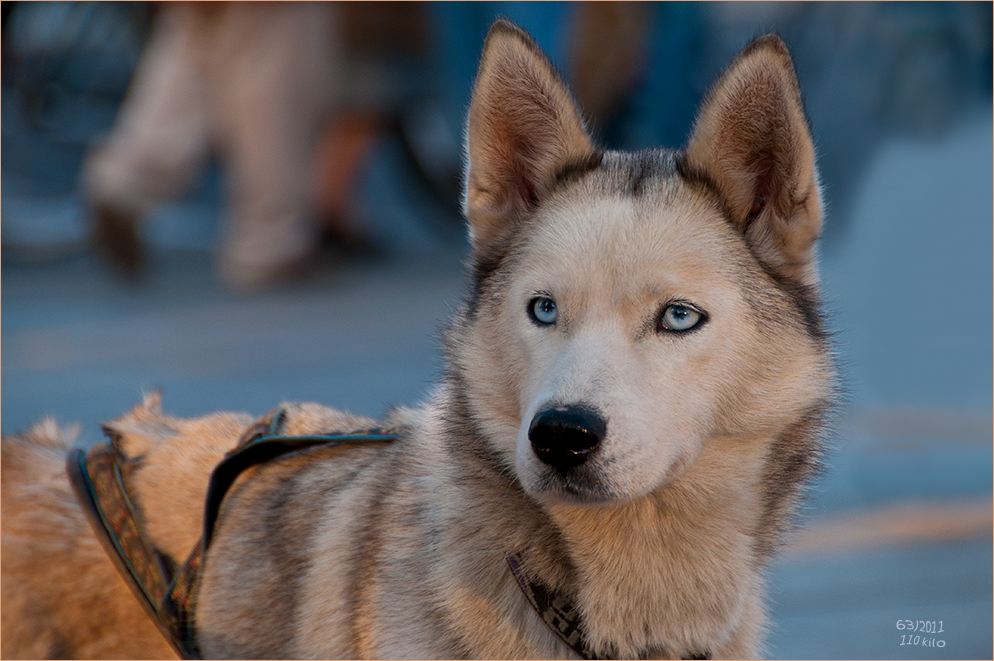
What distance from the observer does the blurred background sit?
4.80m

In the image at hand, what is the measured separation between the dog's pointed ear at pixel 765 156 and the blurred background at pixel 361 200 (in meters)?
2.02

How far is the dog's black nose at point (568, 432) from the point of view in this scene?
187 cm

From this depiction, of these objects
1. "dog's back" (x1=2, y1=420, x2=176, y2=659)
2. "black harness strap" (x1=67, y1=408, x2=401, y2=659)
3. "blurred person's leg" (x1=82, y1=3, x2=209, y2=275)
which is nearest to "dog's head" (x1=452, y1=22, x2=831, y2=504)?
"black harness strap" (x1=67, y1=408, x2=401, y2=659)

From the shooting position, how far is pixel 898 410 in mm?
5520

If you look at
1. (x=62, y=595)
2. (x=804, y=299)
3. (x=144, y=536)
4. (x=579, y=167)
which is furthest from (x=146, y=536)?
(x=804, y=299)

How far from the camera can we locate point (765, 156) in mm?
2297

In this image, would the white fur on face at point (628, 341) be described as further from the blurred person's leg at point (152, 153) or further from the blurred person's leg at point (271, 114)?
the blurred person's leg at point (152, 153)

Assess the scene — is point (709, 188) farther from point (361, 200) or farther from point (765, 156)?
point (361, 200)

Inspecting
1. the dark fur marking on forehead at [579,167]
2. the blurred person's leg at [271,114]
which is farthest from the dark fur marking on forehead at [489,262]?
the blurred person's leg at [271,114]

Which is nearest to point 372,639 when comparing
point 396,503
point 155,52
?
point 396,503

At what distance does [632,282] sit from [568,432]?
1.27 feet

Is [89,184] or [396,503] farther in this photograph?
[89,184]

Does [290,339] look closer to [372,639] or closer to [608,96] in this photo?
[608,96]

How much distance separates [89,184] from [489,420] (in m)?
6.04
